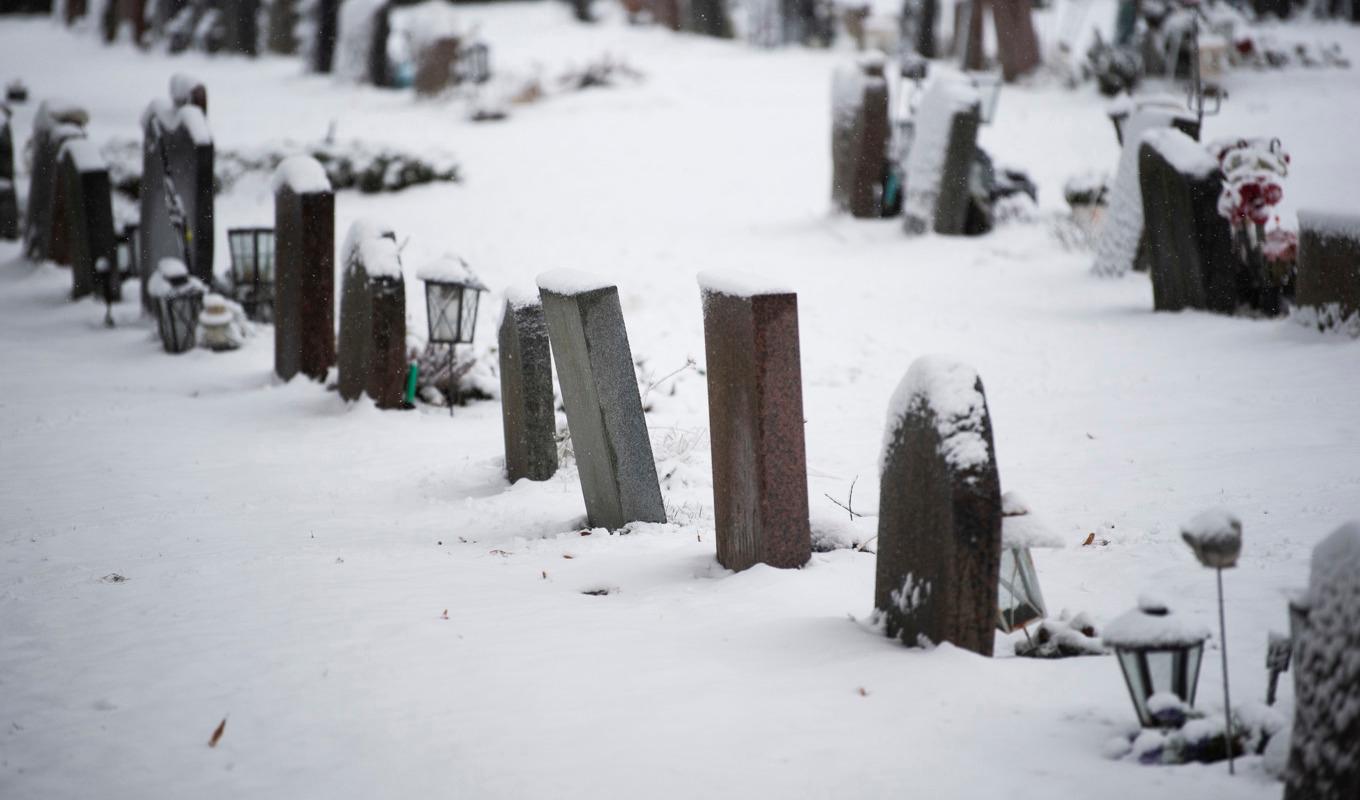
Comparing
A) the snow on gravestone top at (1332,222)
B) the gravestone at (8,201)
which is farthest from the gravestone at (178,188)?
the snow on gravestone top at (1332,222)

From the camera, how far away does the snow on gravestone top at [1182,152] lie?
8.59m

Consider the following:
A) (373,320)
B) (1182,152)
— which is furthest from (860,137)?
(373,320)

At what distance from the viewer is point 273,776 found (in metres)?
3.08

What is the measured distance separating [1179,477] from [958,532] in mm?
2614

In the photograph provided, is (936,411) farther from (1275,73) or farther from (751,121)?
(1275,73)

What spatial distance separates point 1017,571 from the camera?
3.66 m

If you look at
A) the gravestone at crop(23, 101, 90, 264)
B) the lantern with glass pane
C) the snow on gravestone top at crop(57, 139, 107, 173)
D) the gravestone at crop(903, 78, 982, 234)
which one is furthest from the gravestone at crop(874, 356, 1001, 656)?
the gravestone at crop(23, 101, 90, 264)

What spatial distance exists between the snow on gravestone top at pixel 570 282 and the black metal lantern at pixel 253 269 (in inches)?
206

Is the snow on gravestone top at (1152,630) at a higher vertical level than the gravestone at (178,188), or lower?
lower

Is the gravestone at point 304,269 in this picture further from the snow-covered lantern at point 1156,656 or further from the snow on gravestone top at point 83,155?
the snow-covered lantern at point 1156,656

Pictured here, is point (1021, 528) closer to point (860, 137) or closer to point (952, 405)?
point (952, 405)

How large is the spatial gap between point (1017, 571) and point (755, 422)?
1.08 m

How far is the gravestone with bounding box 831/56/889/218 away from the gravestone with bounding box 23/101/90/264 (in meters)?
7.82

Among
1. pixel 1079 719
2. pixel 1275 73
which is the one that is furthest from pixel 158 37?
pixel 1079 719
